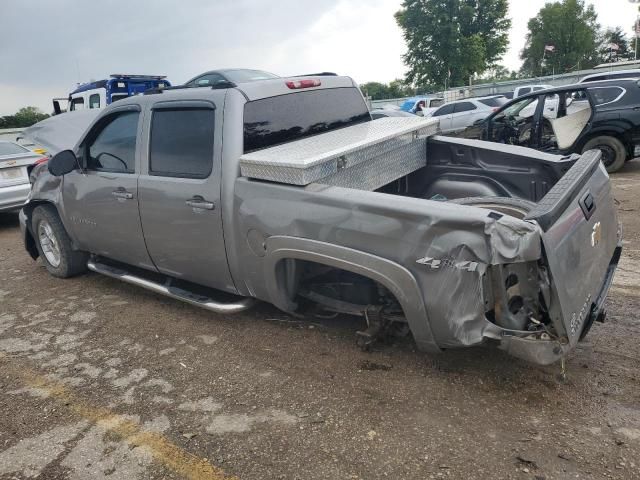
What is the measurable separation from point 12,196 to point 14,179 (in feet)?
1.03

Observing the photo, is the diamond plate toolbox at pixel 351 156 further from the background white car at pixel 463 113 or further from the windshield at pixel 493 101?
the windshield at pixel 493 101

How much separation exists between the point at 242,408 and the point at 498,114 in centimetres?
889

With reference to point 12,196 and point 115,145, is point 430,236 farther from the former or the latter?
point 12,196

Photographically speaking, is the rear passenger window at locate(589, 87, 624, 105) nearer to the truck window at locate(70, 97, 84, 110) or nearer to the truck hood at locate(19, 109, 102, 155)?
→ the truck hood at locate(19, 109, 102, 155)

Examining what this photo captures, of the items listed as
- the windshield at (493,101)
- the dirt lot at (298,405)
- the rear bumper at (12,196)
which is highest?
the windshield at (493,101)

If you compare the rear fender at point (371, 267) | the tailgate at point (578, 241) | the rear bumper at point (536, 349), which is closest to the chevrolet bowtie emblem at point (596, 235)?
the tailgate at point (578, 241)

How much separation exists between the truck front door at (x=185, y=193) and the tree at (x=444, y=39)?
44.7m

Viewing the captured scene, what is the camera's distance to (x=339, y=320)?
3.87 meters

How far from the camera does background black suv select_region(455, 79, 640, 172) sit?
847cm

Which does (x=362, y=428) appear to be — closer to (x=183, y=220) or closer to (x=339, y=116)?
(x=183, y=220)

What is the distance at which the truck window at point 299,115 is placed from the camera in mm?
3596

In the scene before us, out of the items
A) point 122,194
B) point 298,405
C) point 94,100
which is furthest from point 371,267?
point 94,100

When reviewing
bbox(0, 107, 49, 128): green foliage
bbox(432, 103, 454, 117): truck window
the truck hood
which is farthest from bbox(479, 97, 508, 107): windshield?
bbox(0, 107, 49, 128): green foliage

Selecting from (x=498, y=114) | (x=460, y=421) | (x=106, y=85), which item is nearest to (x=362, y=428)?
(x=460, y=421)
